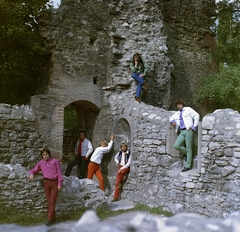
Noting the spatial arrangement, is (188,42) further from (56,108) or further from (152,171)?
(152,171)

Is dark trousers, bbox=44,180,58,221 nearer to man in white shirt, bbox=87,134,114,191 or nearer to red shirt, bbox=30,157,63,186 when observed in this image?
red shirt, bbox=30,157,63,186

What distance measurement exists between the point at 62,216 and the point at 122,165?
2796 millimetres

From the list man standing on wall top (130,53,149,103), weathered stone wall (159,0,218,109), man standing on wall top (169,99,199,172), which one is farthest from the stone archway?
weathered stone wall (159,0,218,109)

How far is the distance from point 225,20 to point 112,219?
11745mm

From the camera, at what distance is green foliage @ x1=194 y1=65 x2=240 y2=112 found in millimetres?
11867

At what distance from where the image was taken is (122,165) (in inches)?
363

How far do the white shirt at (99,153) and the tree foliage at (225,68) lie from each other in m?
5.09

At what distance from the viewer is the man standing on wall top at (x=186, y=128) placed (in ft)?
24.7

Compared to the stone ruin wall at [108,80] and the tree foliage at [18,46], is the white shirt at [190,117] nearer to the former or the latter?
the stone ruin wall at [108,80]

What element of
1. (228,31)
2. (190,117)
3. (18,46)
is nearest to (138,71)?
(190,117)

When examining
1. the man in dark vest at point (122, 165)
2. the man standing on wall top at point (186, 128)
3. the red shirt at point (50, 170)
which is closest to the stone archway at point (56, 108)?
the man in dark vest at point (122, 165)

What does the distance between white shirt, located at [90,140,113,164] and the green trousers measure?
273 cm

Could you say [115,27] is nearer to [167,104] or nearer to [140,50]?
[140,50]

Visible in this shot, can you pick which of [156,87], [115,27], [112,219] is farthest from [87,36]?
[112,219]
